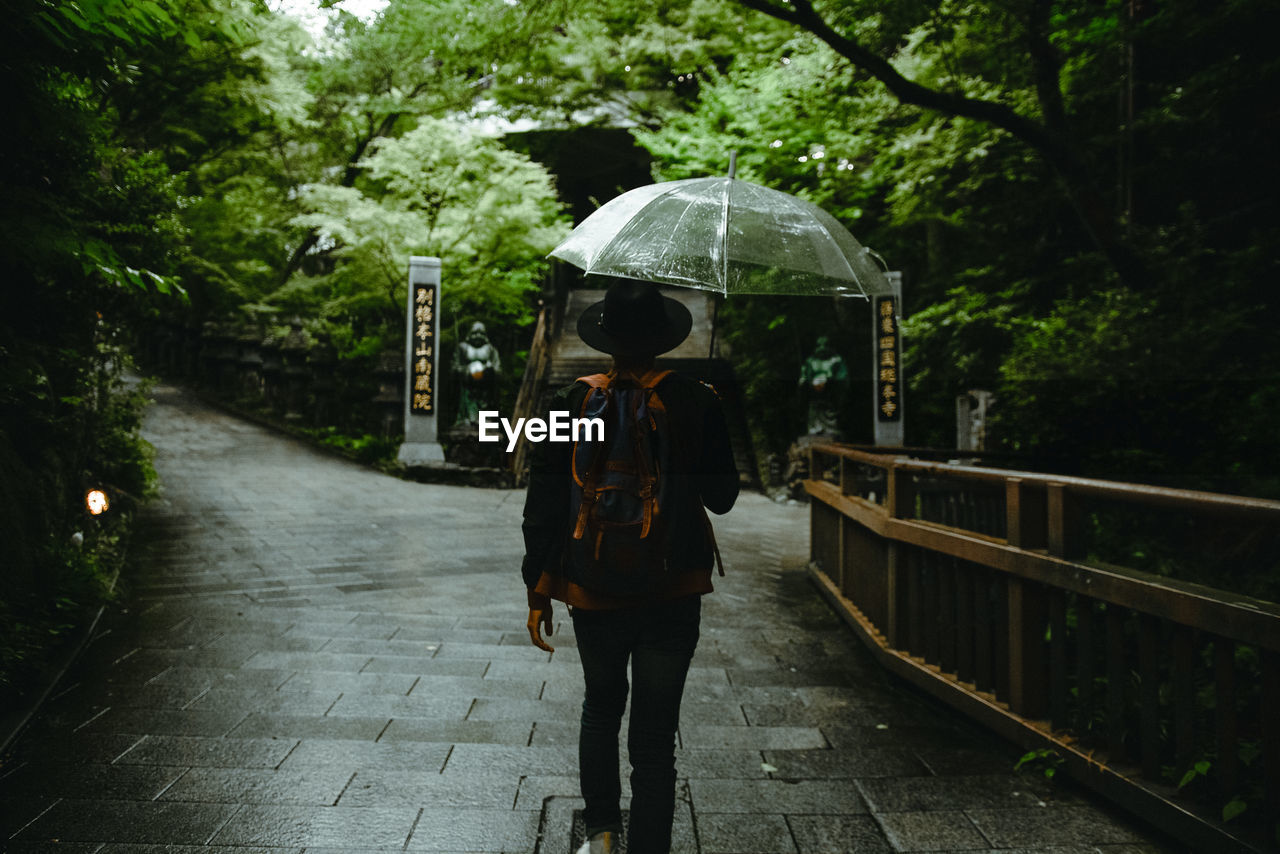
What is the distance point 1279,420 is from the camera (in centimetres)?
614

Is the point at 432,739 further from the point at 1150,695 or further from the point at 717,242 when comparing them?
the point at 1150,695

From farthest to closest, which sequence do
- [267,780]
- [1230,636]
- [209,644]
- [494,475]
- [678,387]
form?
[494,475] → [209,644] → [267,780] → [1230,636] → [678,387]

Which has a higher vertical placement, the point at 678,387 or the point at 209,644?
the point at 678,387

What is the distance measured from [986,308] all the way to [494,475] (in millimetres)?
8127

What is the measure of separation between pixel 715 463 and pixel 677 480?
0.15 metres

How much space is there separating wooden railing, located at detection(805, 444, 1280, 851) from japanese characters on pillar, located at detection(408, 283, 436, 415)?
9.71 m

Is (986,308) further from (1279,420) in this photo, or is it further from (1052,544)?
(1052,544)

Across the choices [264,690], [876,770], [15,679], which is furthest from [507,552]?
[876,770]

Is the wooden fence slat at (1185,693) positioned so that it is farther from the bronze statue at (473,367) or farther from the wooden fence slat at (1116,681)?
the bronze statue at (473,367)

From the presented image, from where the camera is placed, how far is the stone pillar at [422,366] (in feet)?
45.0

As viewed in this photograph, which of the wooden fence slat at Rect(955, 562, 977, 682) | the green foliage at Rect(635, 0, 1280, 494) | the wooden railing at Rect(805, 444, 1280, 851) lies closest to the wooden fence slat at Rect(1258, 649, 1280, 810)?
the wooden railing at Rect(805, 444, 1280, 851)

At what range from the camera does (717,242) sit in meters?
2.85

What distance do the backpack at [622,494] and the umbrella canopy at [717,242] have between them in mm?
614

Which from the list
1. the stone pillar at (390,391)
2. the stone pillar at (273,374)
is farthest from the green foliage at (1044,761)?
the stone pillar at (273,374)
